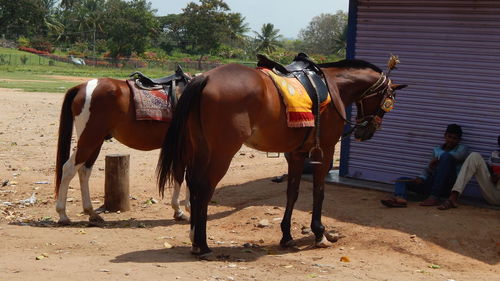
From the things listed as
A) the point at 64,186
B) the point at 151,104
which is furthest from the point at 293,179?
the point at 64,186

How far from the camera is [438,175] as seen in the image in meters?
8.61

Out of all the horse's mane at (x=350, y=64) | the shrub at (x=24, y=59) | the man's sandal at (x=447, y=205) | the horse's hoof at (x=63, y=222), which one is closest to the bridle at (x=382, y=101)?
the horse's mane at (x=350, y=64)

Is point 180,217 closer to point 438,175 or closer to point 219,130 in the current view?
point 219,130

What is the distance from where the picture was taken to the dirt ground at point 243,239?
20.5ft

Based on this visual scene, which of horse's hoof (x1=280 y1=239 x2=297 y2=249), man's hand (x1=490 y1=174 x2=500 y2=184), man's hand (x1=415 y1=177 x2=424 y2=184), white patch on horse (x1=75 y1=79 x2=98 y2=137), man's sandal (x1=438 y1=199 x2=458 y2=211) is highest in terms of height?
white patch on horse (x1=75 y1=79 x2=98 y2=137)

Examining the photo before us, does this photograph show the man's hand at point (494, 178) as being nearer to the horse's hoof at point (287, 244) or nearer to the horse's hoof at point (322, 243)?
the horse's hoof at point (322, 243)

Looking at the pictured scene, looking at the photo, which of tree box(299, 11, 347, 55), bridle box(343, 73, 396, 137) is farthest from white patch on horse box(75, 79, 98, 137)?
tree box(299, 11, 347, 55)

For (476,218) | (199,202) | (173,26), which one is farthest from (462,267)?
(173,26)

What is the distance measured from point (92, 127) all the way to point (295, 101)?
8.94 ft

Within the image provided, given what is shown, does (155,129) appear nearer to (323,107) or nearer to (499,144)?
(323,107)

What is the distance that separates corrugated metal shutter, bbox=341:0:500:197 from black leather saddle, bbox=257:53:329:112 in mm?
2620

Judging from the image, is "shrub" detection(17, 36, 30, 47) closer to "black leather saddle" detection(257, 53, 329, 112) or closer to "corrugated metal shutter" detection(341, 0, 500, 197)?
"corrugated metal shutter" detection(341, 0, 500, 197)

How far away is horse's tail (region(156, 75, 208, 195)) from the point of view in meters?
6.54

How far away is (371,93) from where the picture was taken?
26.3 ft
